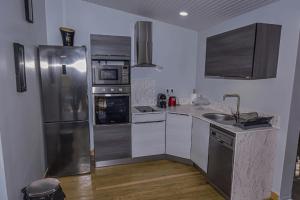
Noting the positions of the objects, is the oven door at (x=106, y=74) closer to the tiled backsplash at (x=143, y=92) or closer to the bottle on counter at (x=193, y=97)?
the tiled backsplash at (x=143, y=92)

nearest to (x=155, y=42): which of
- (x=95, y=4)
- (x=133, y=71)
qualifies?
(x=133, y=71)

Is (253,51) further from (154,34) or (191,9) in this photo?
(154,34)

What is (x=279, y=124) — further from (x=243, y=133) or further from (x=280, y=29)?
(x=280, y=29)

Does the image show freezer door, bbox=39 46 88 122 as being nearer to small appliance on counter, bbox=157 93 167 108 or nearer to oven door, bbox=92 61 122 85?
oven door, bbox=92 61 122 85

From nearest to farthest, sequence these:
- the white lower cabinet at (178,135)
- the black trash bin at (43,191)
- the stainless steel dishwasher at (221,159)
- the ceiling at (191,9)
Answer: the black trash bin at (43,191)
the stainless steel dishwasher at (221,159)
the ceiling at (191,9)
the white lower cabinet at (178,135)

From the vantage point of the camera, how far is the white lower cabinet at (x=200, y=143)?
2.65 m

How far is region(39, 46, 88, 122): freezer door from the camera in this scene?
254 cm

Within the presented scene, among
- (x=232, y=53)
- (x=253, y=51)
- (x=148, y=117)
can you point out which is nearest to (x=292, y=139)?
(x=253, y=51)

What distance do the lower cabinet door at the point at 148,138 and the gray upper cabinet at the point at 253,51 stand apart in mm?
1441

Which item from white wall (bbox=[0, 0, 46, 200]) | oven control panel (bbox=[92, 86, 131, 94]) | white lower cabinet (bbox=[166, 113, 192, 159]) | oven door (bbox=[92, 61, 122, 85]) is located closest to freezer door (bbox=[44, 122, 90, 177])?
white wall (bbox=[0, 0, 46, 200])

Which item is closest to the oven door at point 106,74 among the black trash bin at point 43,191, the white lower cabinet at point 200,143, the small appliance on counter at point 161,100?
the small appliance on counter at point 161,100

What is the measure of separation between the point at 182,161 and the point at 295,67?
Answer: 6.88 feet

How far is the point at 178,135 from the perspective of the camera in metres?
3.16

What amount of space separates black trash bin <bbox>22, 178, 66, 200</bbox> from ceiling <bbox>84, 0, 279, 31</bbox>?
8.40ft
